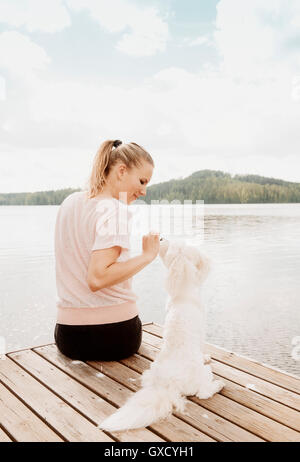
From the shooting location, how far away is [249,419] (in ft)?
6.69

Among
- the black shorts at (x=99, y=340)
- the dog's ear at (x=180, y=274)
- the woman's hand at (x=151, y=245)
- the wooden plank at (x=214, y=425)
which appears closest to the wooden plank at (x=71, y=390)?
the black shorts at (x=99, y=340)

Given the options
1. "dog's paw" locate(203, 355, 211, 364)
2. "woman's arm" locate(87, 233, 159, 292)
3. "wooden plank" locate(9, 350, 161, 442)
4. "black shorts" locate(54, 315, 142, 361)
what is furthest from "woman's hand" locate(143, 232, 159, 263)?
"dog's paw" locate(203, 355, 211, 364)

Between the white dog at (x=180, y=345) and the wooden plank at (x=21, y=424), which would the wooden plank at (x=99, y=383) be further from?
the wooden plank at (x=21, y=424)

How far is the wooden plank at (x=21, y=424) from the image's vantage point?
1838 millimetres

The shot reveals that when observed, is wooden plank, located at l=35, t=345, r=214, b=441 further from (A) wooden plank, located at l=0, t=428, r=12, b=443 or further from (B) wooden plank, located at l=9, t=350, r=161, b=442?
(A) wooden plank, located at l=0, t=428, r=12, b=443

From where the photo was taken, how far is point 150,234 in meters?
2.34

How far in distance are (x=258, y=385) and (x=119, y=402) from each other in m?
0.94

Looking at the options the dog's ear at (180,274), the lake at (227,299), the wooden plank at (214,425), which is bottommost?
the lake at (227,299)

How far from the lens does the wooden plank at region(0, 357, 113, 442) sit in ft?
6.10

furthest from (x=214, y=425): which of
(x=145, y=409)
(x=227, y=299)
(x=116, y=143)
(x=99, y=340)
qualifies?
(x=227, y=299)

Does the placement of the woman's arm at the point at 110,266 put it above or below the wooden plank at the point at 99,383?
above

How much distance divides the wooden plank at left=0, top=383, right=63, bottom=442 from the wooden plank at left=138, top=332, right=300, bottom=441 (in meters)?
0.86

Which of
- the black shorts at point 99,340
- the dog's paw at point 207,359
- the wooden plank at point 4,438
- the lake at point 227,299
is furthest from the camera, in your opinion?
the lake at point 227,299
